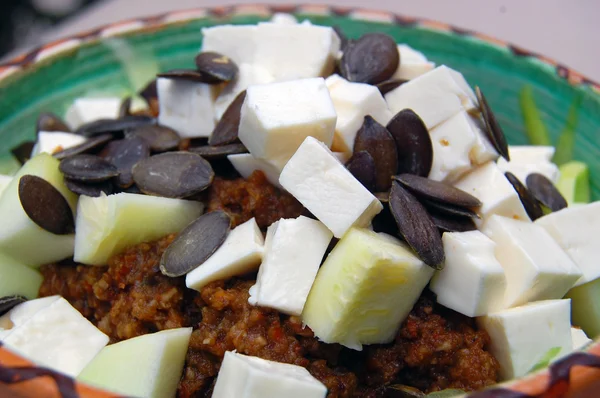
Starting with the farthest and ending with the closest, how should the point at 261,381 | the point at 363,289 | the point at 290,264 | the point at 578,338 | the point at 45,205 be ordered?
the point at 45,205 → the point at 578,338 → the point at 290,264 → the point at 363,289 → the point at 261,381

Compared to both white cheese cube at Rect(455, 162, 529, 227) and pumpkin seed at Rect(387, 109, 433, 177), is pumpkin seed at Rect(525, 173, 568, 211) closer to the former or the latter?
white cheese cube at Rect(455, 162, 529, 227)

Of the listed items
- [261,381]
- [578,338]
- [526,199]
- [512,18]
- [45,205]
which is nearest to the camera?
[261,381]

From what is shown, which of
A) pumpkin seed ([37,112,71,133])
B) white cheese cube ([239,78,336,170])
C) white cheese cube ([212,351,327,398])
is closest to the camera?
white cheese cube ([212,351,327,398])

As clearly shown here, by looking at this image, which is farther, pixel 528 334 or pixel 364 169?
pixel 364 169

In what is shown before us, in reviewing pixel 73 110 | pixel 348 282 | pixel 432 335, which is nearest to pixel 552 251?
pixel 432 335

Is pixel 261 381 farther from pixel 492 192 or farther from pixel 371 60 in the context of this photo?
pixel 371 60

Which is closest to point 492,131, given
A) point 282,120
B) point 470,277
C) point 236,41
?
point 470,277

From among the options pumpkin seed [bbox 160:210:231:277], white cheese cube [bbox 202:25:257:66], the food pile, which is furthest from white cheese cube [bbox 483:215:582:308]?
white cheese cube [bbox 202:25:257:66]
